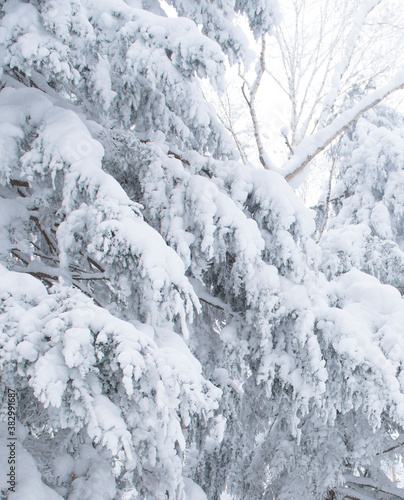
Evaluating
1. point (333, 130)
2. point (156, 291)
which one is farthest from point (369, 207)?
point (156, 291)

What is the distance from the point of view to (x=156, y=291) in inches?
104

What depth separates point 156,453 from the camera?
7.48ft

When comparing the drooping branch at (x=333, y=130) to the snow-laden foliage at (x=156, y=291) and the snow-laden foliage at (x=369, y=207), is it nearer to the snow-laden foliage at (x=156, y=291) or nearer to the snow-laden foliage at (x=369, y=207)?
the snow-laden foliage at (x=156, y=291)

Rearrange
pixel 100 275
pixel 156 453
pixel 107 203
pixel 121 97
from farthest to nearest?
pixel 121 97
pixel 100 275
pixel 107 203
pixel 156 453

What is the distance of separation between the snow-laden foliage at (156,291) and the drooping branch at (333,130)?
1.00 m

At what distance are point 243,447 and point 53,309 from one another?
304 cm

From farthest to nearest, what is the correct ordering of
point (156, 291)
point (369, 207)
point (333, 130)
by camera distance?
point (369, 207), point (333, 130), point (156, 291)

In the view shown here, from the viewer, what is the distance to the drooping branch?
497cm

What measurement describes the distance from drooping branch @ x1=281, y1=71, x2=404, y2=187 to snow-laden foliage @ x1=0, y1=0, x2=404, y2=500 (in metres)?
1.00

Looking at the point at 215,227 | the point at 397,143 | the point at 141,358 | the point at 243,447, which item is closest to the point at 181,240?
the point at 215,227

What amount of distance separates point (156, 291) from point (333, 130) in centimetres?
348

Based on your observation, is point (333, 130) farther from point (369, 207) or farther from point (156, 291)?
point (156, 291)

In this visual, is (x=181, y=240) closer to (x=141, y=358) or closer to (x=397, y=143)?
(x=141, y=358)

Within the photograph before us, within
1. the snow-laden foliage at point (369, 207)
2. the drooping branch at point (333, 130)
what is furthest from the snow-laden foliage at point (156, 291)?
the snow-laden foliage at point (369, 207)
